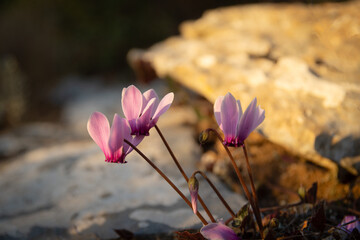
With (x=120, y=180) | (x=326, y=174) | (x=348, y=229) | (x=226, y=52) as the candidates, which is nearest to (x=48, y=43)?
(x=226, y=52)

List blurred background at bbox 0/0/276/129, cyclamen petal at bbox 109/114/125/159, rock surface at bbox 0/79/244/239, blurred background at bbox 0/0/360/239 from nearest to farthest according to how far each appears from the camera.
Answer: cyclamen petal at bbox 109/114/125/159 < rock surface at bbox 0/79/244/239 < blurred background at bbox 0/0/360/239 < blurred background at bbox 0/0/276/129

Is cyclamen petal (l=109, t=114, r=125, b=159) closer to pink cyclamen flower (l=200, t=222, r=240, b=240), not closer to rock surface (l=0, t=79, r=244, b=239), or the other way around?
pink cyclamen flower (l=200, t=222, r=240, b=240)

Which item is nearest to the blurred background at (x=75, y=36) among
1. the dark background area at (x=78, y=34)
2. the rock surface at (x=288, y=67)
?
the dark background area at (x=78, y=34)

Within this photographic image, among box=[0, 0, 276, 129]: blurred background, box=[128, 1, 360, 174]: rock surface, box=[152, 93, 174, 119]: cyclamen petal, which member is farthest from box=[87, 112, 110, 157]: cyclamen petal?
box=[0, 0, 276, 129]: blurred background

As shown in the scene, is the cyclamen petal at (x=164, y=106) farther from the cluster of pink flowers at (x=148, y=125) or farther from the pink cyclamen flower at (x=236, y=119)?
the pink cyclamen flower at (x=236, y=119)

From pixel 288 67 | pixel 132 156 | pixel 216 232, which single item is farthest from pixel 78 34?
pixel 216 232

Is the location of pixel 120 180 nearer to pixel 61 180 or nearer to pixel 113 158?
pixel 61 180

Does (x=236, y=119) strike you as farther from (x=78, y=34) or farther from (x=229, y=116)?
(x=78, y=34)
